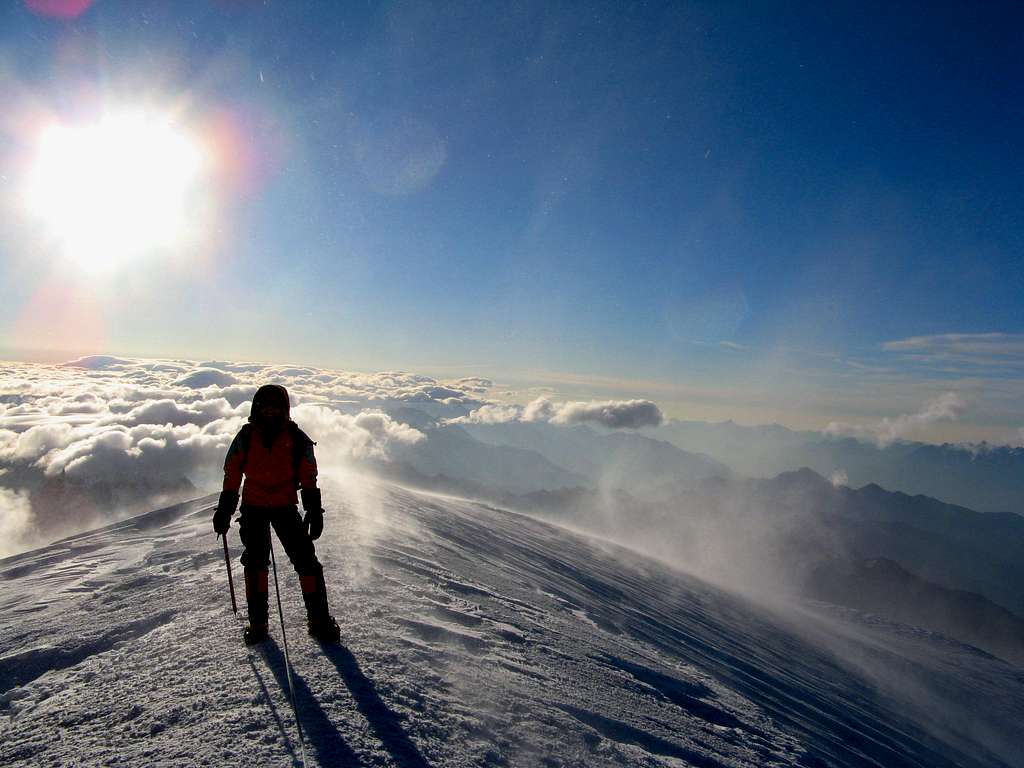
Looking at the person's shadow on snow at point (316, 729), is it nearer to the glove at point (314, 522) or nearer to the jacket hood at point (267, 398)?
the glove at point (314, 522)

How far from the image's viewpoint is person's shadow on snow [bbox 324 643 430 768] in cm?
455

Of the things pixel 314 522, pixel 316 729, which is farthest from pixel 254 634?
pixel 316 729

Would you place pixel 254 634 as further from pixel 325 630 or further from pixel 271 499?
pixel 271 499

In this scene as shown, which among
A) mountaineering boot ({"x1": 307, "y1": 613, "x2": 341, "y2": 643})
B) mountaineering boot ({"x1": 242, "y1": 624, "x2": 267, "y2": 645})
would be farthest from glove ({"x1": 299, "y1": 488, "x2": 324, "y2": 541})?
mountaineering boot ({"x1": 242, "y1": 624, "x2": 267, "y2": 645})

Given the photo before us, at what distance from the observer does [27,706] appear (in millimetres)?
5414

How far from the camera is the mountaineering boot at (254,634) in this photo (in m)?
6.41

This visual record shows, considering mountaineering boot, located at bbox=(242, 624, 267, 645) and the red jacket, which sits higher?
the red jacket

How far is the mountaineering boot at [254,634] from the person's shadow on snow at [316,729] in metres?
0.68

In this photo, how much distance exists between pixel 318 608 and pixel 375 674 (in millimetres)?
1182

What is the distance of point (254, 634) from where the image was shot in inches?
253

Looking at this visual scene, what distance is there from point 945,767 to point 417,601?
74.5ft

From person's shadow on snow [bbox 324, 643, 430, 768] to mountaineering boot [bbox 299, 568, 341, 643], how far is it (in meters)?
0.23

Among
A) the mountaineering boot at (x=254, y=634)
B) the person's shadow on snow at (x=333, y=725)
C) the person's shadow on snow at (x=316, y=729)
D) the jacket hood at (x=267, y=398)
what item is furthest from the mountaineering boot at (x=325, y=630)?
the jacket hood at (x=267, y=398)

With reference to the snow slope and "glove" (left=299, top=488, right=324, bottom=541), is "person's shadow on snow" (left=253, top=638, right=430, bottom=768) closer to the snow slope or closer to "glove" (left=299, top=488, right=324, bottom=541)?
the snow slope
